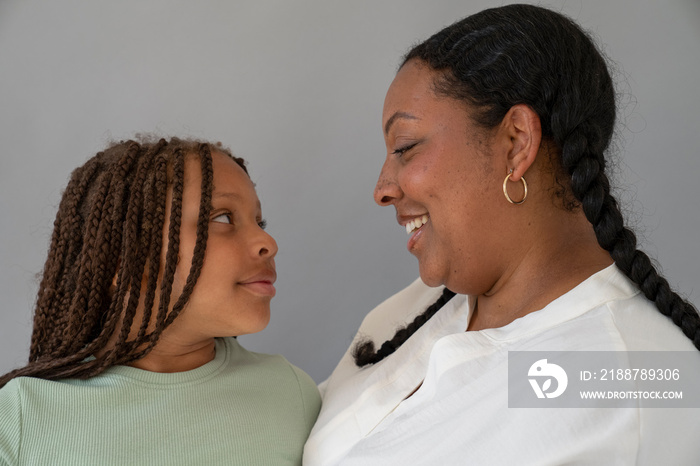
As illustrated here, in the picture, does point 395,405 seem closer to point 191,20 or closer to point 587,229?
point 587,229

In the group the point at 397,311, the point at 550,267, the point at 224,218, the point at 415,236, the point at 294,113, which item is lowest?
the point at 397,311

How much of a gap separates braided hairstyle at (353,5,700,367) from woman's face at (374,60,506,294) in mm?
51

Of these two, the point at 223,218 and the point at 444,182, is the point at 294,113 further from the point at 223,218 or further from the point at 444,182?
the point at 444,182

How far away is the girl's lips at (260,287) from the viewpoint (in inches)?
67.6

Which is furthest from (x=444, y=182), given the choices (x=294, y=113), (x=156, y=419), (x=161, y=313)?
(x=294, y=113)

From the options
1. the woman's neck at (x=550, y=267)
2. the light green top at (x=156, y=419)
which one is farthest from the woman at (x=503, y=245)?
the light green top at (x=156, y=419)

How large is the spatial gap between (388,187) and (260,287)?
44 centimetres

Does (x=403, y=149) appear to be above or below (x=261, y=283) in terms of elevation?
above

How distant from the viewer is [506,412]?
1.24m

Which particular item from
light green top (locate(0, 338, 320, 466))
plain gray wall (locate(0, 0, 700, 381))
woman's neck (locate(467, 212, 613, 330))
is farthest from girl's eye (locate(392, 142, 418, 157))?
plain gray wall (locate(0, 0, 700, 381))

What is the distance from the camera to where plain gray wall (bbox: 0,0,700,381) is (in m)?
2.25

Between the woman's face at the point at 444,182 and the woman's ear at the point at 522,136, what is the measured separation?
0.11ft

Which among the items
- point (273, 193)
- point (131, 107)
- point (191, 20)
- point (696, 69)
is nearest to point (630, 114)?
point (696, 69)

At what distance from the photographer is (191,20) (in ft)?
7.97
